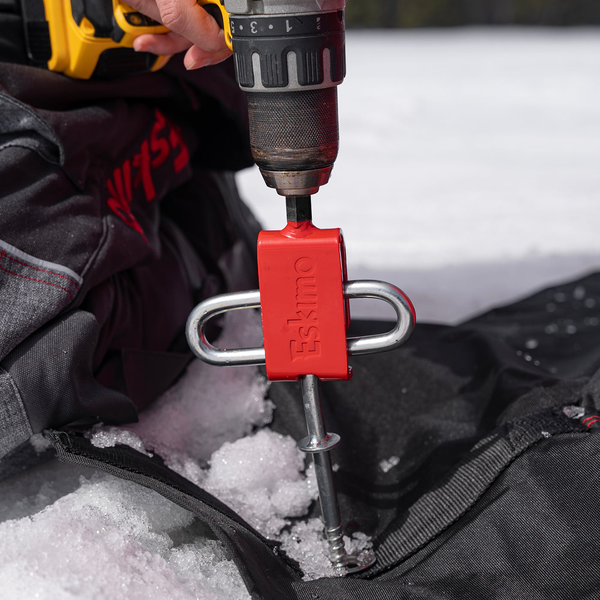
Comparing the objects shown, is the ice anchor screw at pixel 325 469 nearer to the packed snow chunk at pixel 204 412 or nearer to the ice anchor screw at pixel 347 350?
the ice anchor screw at pixel 347 350

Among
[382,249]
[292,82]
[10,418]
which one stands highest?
[292,82]

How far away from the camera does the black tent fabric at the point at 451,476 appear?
1.63 ft

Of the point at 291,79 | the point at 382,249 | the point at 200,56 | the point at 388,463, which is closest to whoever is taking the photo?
the point at 291,79

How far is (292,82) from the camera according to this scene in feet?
1.44

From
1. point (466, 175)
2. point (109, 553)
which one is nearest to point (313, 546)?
point (109, 553)

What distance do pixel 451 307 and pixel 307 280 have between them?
778 mm

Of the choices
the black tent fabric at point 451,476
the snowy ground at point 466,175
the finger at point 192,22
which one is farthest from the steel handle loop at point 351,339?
the snowy ground at point 466,175

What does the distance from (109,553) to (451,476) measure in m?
0.31

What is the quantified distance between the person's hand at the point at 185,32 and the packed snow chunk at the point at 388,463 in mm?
435

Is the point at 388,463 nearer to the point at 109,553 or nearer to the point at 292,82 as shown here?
the point at 109,553

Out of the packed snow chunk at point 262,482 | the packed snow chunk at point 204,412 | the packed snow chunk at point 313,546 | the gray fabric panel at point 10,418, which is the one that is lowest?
the packed snow chunk at point 313,546

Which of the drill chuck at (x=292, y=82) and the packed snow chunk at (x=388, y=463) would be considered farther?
the packed snow chunk at (x=388, y=463)

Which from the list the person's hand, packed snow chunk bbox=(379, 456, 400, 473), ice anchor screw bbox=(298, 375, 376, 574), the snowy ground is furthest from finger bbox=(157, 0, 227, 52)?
the snowy ground

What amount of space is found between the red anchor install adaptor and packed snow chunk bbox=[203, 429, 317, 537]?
17 centimetres
